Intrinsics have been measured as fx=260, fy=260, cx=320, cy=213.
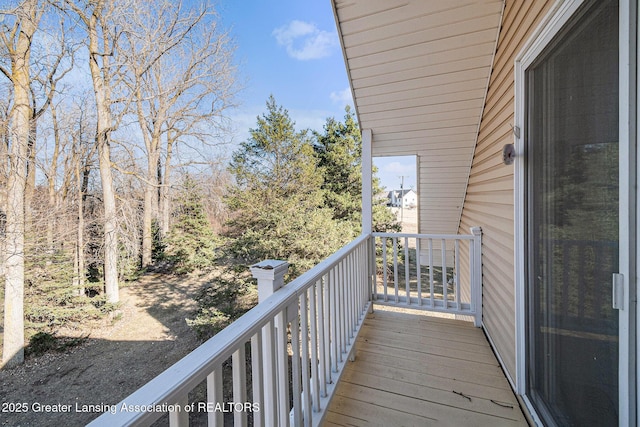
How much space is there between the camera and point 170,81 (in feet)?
26.8

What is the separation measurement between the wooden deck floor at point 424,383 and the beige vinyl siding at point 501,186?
8.2 inches

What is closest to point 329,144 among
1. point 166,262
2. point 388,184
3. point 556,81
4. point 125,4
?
point 388,184

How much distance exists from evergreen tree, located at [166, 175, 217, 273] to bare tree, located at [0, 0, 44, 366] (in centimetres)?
415

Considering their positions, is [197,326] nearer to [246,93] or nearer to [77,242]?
[77,242]

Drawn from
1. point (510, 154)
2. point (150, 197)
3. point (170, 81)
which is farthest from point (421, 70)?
point (150, 197)

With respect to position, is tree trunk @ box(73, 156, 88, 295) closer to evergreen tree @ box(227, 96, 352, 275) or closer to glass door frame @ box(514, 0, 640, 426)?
evergreen tree @ box(227, 96, 352, 275)

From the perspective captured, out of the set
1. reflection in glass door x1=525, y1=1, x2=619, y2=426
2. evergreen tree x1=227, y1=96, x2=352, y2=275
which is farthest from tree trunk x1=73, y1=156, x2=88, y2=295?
reflection in glass door x1=525, y1=1, x2=619, y2=426

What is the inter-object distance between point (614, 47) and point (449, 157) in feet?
9.57

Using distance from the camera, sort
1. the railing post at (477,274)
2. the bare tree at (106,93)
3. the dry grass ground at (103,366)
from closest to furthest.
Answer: the railing post at (477,274)
the dry grass ground at (103,366)
the bare tree at (106,93)

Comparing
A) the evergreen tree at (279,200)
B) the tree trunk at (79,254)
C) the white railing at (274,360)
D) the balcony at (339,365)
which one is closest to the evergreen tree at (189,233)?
the evergreen tree at (279,200)

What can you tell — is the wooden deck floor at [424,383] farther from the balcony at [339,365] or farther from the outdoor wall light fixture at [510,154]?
the outdoor wall light fixture at [510,154]

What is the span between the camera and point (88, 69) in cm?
670

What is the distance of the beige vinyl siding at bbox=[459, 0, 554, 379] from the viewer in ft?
5.98

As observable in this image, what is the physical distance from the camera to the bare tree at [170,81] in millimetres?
7059
